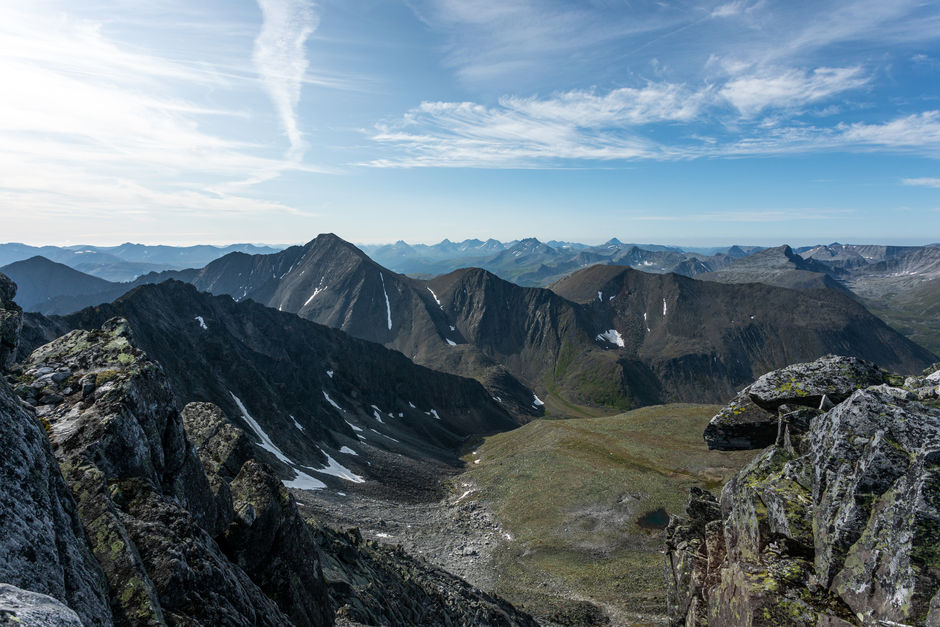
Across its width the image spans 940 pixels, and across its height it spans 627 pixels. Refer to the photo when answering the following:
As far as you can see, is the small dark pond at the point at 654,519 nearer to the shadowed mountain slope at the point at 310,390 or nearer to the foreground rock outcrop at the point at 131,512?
the shadowed mountain slope at the point at 310,390

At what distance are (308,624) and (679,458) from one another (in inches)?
2823

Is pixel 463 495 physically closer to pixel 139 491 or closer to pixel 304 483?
pixel 304 483

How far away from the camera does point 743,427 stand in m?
22.4

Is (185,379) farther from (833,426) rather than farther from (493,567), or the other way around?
(833,426)

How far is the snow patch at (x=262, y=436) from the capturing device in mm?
73188

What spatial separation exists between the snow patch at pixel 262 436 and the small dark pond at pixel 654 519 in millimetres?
55984

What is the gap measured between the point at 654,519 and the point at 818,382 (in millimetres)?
43179

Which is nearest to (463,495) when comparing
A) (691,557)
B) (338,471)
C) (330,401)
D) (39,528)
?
(338,471)

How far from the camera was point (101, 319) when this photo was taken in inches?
3344

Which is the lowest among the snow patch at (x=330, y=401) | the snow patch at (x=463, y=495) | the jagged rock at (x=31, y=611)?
the snow patch at (x=463, y=495)

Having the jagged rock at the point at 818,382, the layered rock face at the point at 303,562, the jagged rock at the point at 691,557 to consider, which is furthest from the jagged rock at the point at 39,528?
the jagged rock at the point at 818,382

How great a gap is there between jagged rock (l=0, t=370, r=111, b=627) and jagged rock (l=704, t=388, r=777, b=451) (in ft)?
79.7

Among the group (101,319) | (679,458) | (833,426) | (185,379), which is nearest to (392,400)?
(185,379)

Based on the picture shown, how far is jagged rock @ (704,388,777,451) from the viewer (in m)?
22.0
